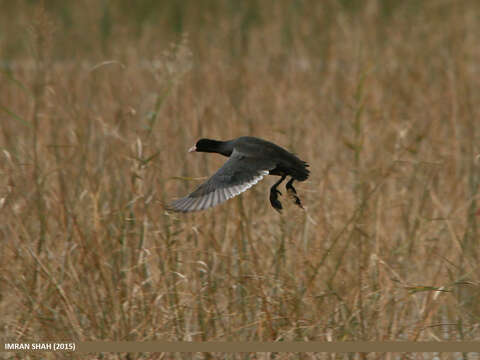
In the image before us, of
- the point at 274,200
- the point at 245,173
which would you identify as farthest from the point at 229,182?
the point at 274,200

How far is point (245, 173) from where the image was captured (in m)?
2.34

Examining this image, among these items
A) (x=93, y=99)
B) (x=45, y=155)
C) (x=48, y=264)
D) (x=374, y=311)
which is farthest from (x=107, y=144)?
(x=374, y=311)

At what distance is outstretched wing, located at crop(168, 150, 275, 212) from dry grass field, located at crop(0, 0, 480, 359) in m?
0.07

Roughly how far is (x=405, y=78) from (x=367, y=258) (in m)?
2.74

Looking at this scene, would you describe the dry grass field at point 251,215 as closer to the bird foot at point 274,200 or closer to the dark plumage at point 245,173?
the dark plumage at point 245,173

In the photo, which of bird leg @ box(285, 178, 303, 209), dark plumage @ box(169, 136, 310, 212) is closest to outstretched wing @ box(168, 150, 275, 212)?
dark plumage @ box(169, 136, 310, 212)

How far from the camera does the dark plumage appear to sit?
2281mm

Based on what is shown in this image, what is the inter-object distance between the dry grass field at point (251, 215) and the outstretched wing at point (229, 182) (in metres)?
0.07

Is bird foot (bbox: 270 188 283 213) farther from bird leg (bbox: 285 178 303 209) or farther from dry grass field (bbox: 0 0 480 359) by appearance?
dry grass field (bbox: 0 0 480 359)

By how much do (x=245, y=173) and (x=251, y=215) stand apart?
1022 mm

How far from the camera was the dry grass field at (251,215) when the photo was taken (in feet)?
9.20

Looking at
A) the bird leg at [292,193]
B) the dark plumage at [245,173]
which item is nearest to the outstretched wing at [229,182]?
the dark plumage at [245,173]

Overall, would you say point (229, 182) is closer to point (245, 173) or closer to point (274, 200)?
point (245, 173)

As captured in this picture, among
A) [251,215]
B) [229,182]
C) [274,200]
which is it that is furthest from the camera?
[251,215]
